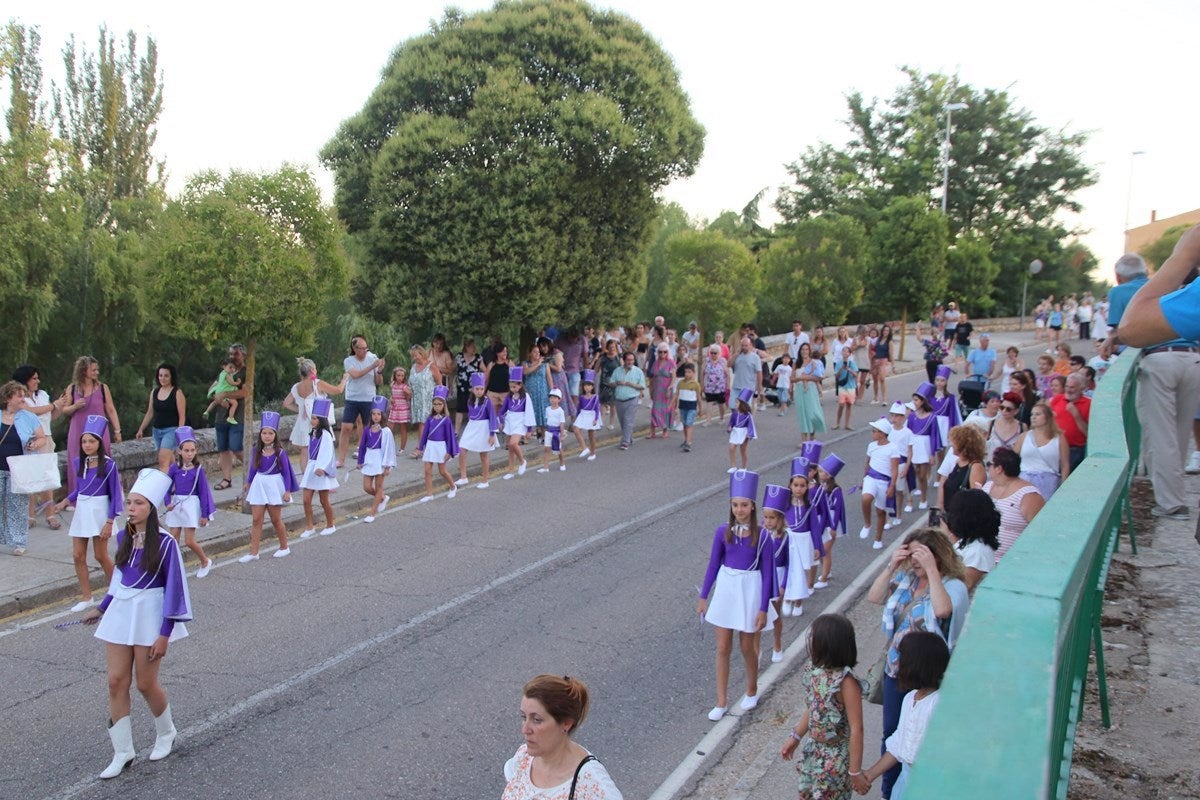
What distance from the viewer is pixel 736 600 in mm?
6820

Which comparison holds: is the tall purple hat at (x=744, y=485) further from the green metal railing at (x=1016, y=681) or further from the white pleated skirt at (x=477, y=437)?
the white pleated skirt at (x=477, y=437)

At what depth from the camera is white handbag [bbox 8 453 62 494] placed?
32.6ft

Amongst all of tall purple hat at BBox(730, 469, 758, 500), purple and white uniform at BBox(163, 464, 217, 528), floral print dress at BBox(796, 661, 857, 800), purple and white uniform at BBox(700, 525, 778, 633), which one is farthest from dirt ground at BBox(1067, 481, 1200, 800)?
purple and white uniform at BBox(163, 464, 217, 528)

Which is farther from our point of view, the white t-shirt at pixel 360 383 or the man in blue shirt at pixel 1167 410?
the white t-shirt at pixel 360 383

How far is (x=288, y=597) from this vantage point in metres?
9.18

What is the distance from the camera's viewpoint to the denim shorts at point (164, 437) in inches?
468

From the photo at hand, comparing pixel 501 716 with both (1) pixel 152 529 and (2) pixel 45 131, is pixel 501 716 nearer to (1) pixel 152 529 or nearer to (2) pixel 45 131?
(1) pixel 152 529

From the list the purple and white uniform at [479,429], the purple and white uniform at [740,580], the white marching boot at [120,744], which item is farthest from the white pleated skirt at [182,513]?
the purple and white uniform at [740,580]

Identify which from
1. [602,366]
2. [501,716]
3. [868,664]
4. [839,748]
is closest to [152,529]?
[501,716]

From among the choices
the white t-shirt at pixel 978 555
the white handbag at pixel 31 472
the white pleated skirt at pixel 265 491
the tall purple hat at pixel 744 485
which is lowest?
the white pleated skirt at pixel 265 491

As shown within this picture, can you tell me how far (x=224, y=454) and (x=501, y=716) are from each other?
8.06 meters

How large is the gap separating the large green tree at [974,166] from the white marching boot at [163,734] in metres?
43.7

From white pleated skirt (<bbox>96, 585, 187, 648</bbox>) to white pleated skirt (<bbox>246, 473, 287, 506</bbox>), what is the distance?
12.9ft

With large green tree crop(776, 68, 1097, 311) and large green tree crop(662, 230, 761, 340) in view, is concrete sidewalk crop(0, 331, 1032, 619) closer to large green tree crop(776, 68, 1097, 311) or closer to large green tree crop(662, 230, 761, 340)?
large green tree crop(662, 230, 761, 340)
